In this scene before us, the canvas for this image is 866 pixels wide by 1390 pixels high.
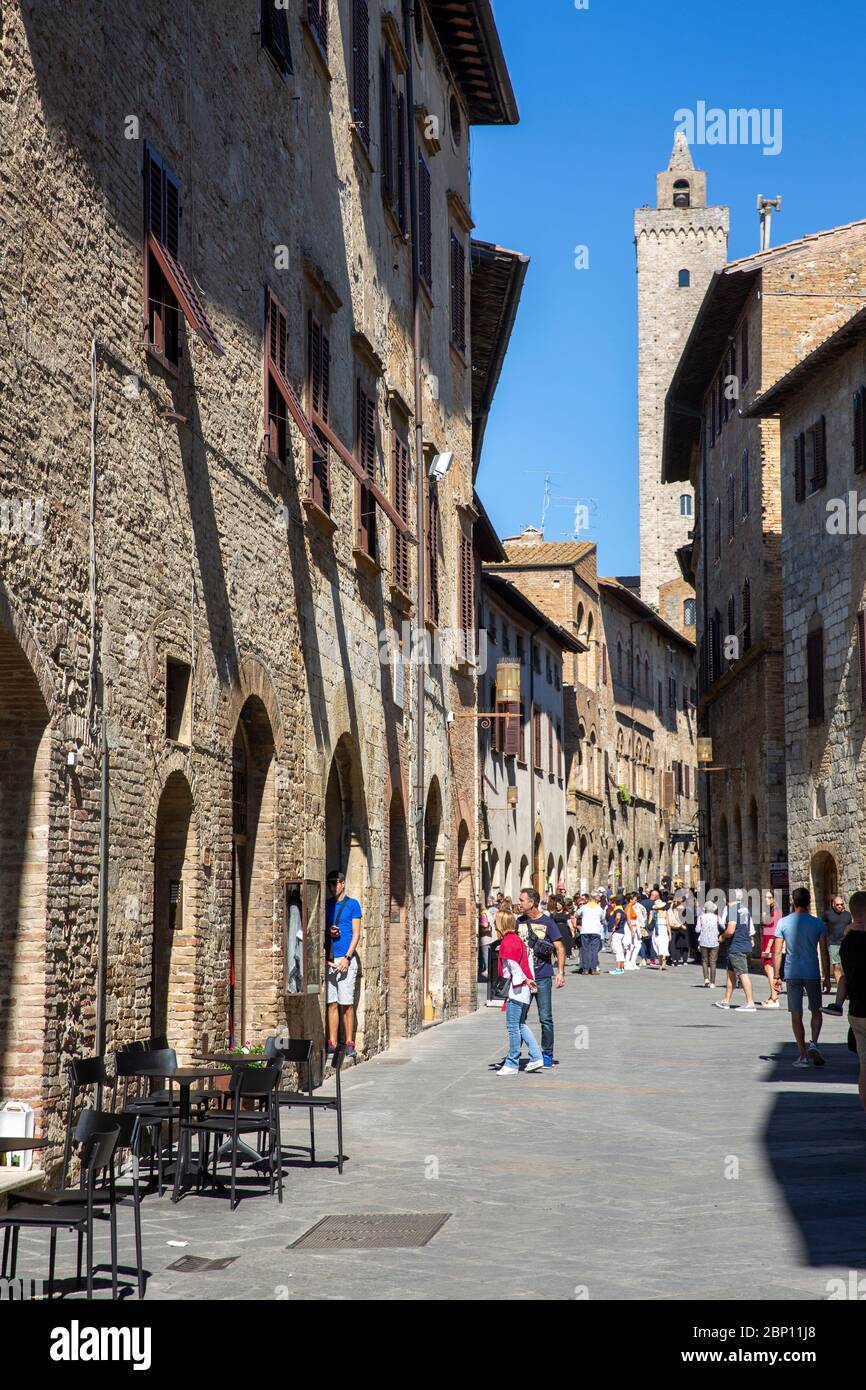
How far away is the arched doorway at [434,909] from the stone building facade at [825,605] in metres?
6.86

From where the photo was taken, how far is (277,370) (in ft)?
46.7

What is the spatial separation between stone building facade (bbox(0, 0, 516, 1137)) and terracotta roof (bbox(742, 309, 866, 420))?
7152mm

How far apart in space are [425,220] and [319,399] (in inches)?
283

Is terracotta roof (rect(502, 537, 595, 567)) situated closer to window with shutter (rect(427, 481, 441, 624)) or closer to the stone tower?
window with shutter (rect(427, 481, 441, 624))

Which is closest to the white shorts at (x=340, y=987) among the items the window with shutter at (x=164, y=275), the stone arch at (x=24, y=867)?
the window with shutter at (x=164, y=275)

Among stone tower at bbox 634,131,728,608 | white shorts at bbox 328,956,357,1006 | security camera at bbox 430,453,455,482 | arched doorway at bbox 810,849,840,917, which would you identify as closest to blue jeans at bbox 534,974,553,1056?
white shorts at bbox 328,956,357,1006

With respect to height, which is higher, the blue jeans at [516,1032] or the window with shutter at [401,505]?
the window with shutter at [401,505]

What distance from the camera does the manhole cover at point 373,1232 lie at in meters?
8.19

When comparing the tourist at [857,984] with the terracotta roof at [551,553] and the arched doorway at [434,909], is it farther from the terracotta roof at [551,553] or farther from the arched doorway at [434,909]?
the terracotta roof at [551,553]

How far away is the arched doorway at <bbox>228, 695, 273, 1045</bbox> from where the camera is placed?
1379 centimetres

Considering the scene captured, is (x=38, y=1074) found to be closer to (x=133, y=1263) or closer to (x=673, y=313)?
(x=133, y=1263)

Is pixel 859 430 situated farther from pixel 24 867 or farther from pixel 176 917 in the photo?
pixel 24 867

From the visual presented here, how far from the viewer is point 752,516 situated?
3475 cm
